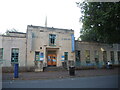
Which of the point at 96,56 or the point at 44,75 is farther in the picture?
the point at 96,56

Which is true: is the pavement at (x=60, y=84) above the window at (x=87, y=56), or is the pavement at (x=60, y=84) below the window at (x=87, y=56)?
below

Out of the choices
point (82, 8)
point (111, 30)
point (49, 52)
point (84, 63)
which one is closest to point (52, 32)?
point (49, 52)

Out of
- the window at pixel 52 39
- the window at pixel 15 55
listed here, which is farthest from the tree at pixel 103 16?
the window at pixel 15 55

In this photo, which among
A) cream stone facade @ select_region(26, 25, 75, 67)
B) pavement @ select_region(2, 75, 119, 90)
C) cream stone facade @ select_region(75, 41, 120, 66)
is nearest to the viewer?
pavement @ select_region(2, 75, 119, 90)

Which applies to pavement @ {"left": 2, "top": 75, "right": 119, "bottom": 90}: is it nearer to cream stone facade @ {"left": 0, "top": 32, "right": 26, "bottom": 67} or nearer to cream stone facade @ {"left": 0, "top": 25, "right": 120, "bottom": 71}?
cream stone facade @ {"left": 0, "top": 25, "right": 120, "bottom": 71}

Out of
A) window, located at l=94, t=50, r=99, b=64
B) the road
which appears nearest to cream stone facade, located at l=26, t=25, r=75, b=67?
window, located at l=94, t=50, r=99, b=64

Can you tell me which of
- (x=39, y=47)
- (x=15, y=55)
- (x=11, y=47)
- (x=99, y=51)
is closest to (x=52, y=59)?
(x=39, y=47)

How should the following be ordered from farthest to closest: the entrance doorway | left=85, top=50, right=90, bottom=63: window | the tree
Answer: left=85, top=50, right=90, bottom=63: window < the entrance doorway < the tree

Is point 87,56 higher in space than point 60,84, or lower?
higher

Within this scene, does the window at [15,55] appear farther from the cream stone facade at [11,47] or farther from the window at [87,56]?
the window at [87,56]

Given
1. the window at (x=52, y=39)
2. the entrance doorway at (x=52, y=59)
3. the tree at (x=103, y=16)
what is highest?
the tree at (x=103, y=16)

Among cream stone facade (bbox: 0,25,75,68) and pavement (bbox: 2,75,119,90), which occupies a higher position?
cream stone facade (bbox: 0,25,75,68)

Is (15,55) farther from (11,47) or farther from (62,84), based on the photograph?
(62,84)

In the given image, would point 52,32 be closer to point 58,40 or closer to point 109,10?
point 58,40
